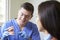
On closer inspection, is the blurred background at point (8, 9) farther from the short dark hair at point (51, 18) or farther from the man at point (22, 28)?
the short dark hair at point (51, 18)

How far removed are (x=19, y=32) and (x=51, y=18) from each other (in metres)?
0.83

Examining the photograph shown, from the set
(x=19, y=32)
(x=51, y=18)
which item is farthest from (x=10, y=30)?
(x=51, y=18)

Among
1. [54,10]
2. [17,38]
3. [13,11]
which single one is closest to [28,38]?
[17,38]

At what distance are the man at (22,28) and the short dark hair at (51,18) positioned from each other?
0.69 metres

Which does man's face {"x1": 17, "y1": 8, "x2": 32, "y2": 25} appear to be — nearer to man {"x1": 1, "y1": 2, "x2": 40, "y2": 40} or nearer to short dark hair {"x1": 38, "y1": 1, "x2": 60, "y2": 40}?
man {"x1": 1, "y1": 2, "x2": 40, "y2": 40}

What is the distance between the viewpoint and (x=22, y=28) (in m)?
1.73

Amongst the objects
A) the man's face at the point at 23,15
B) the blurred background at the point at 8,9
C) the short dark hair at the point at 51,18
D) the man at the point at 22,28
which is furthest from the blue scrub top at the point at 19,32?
the short dark hair at the point at 51,18

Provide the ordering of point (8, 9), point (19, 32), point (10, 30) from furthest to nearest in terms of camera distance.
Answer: point (8, 9), point (19, 32), point (10, 30)

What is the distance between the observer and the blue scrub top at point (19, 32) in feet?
5.26

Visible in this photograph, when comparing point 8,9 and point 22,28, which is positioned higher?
point 8,9

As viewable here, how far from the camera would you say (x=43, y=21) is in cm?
91

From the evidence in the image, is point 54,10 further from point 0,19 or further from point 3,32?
point 0,19

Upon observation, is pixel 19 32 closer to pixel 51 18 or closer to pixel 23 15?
pixel 23 15

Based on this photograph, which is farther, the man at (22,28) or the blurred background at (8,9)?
the blurred background at (8,9)
